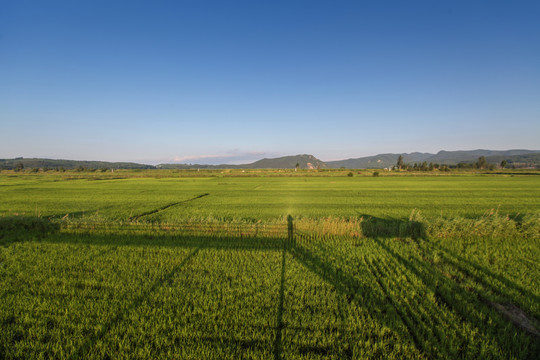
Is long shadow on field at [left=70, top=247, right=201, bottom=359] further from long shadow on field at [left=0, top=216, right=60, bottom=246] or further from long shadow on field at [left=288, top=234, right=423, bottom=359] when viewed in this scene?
long shadow on field at [left=0, top=216, right=60, bottom=246]

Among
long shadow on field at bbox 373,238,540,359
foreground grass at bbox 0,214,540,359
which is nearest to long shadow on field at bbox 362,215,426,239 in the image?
foreground grass at bbox 0,214,540,359

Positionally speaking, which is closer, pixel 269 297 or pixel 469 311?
pixel 469 311

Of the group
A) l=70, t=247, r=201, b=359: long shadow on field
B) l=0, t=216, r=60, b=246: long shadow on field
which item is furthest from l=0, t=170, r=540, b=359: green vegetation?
l=0, t=216, r=60, b=246: long shadow on field

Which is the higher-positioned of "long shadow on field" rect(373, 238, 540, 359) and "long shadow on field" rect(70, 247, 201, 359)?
"long shadow on field" rect(70, 247, 201, 359)

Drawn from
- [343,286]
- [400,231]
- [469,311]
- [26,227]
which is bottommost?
[469,311]

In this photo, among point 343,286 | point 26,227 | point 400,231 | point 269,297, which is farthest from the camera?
point 26,227

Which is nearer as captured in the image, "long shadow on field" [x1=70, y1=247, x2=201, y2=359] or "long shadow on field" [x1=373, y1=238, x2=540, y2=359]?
"long shadow on field" [x1=70, y1=247, x2=201, y2=359]

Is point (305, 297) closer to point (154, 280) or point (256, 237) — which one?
point (154, 280)

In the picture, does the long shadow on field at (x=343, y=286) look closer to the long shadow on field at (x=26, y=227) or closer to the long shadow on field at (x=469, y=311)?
the long shadow on field at (x=469, y=311)

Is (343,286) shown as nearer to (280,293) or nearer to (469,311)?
(280,293)

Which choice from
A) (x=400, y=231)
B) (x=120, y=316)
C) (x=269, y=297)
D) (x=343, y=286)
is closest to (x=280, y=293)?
(x=269, y=297)

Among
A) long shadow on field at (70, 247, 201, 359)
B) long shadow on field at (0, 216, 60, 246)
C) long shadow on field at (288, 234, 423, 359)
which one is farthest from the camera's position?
long shadow on field at (0, 216, 60, 246)

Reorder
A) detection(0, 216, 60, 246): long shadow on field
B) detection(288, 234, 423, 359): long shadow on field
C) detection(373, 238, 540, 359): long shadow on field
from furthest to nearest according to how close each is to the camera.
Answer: detection(0, 216, 60, 246): long shadow on field, detection(288, 234, 423, 359): long shadow on field, detection(373, 238, 540, 359): long shadow on field

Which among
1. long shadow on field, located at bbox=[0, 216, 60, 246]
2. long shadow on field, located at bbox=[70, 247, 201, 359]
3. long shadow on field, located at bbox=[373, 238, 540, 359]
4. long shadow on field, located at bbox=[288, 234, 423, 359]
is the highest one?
long shadow on field, located at bbox=[0, 216, 60, 246]
